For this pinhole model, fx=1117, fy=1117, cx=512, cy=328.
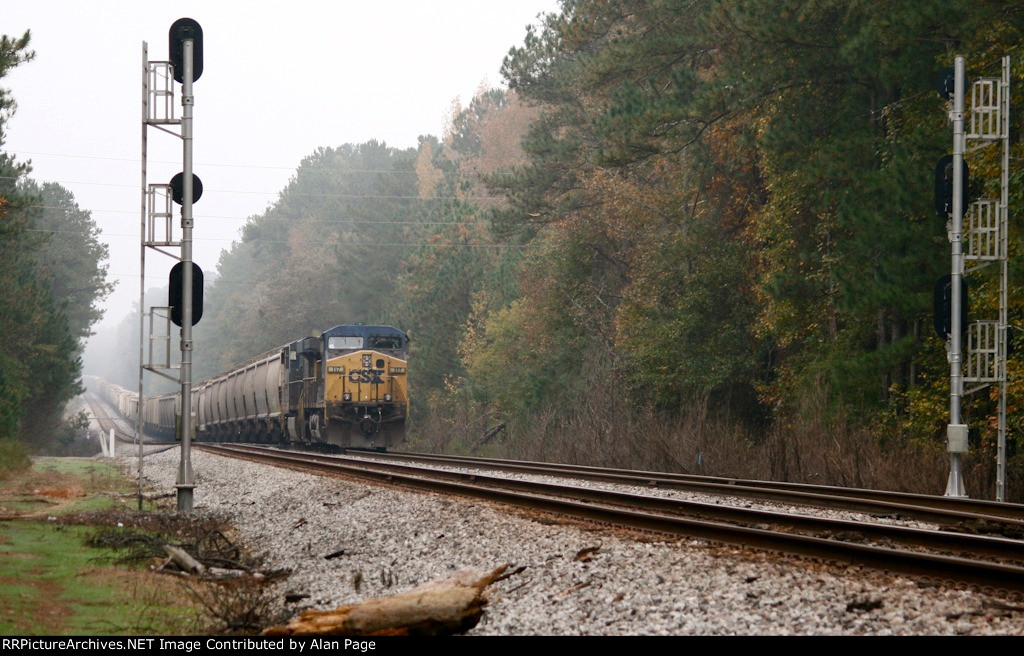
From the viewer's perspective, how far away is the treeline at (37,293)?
3831 cm

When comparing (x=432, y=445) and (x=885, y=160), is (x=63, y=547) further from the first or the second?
(x=432, y=445)

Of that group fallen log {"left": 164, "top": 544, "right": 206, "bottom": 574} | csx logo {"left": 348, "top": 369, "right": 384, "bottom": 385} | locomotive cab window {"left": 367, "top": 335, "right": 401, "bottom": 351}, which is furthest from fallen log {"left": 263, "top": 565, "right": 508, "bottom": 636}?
locomotive cab window {"left": 367, "top": 335, "right": 401, "bottom": 351}

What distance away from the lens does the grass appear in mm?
7941

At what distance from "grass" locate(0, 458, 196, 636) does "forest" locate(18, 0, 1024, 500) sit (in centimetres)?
1207

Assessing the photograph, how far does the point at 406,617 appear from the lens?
6711mm

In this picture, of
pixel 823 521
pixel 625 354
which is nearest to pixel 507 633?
pixel 823 521

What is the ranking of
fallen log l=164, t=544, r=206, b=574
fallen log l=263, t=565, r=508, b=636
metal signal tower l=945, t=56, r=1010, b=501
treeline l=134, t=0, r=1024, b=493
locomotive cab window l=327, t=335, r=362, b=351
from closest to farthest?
fallen log l=263, t=565, r=508, b=636 → fallen log l=164, t=544, r=206, b=574 → metal signal tower l=945, t=56, r=1010, b=501 → treeline l=134, t=0, r=1024, b=493 → locomotive cab window l=327, t=335, r=362, b=351

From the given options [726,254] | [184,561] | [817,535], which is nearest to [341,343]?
[726,254]

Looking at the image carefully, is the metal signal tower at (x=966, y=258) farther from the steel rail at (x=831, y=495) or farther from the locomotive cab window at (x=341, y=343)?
the locomotive cab window at (x=341, y=343)

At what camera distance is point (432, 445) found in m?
42.2

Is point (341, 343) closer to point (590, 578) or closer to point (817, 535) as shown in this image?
point (817, 535)

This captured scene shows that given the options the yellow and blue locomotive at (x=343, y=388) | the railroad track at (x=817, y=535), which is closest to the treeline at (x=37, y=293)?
the yellow and blue locomotive at (x=343, y=388)

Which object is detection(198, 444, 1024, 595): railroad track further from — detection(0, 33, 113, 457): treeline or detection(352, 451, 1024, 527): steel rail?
detection(0, 33, 113, 457): treeline

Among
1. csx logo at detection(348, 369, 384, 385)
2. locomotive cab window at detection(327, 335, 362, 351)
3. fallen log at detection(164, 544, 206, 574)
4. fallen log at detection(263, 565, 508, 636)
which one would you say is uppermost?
locomotive cab window at detection(327, 335, 362, 351)
